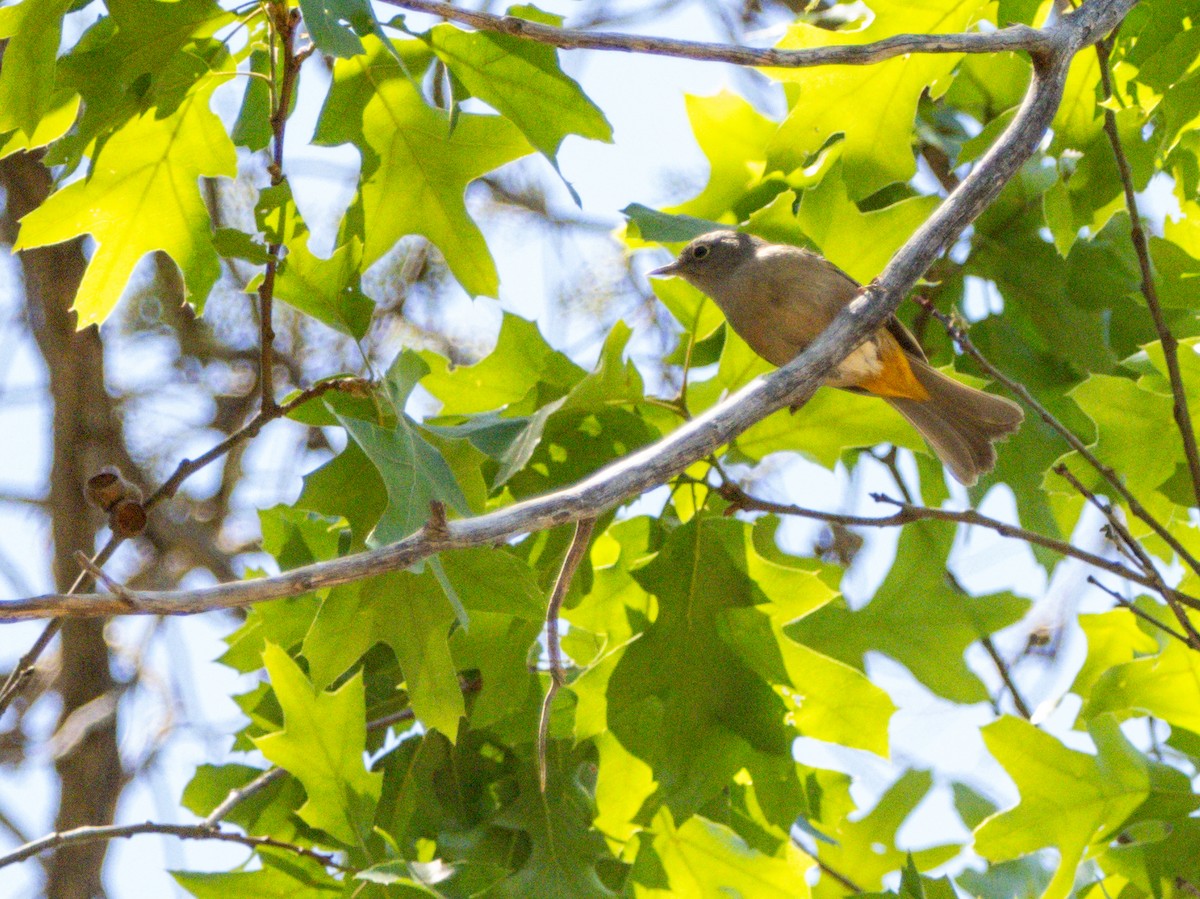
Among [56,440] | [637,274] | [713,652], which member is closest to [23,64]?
[713,652]

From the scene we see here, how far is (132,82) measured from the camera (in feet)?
9.75

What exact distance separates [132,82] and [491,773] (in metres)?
2.20

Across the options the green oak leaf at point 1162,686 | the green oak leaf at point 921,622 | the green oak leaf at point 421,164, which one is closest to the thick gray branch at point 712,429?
the green oak leaf at point 421,164

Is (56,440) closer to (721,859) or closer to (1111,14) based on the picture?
(721,859)

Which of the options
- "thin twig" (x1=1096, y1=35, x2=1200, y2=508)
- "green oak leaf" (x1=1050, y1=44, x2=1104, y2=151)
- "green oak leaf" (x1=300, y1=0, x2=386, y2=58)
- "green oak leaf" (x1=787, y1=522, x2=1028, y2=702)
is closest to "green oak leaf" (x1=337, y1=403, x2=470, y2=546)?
"green oak leaf" (x1=300, y1=0, x2=386, y2=58)

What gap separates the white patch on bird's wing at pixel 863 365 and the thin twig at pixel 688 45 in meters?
1.32

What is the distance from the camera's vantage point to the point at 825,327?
3.89 metres

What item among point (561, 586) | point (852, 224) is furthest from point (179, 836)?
point (852, 224)

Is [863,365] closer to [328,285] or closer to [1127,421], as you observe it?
[1127,421]

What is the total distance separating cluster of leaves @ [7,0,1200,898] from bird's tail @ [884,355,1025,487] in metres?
0.24

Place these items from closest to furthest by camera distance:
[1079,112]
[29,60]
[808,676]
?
1. [29,60]
2. [808,676]
3. [1079,112]

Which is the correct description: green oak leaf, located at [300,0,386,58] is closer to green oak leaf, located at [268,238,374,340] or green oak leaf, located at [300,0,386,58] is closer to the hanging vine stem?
the hanging vine stem

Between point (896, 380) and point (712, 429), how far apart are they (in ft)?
6.00

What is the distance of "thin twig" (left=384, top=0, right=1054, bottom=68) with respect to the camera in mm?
2482
